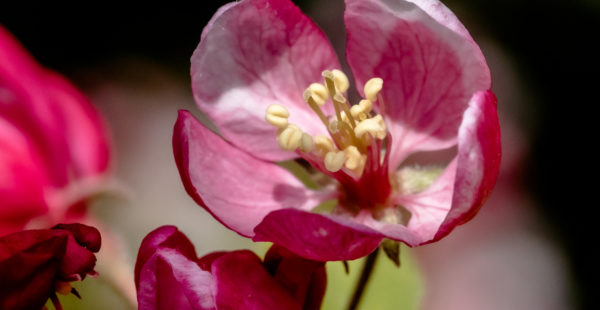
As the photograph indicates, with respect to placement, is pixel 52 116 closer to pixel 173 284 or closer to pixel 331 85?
pixel 331 85

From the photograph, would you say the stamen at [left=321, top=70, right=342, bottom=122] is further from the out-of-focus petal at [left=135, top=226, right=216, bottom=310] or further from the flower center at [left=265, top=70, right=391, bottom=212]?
the out-of-focus petal at [left=135, top=226, right=216, bottom=310]

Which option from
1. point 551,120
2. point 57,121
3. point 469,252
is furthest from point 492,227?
point 57,121

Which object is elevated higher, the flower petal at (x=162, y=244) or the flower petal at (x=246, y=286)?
the flower petal at (x=162, y=244)

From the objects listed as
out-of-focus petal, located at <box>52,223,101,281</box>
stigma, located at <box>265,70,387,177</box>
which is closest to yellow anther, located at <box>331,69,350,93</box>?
stigma, located at <box>265,70,387,177</box>

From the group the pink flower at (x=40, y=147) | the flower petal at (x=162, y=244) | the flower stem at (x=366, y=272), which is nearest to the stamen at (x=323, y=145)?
the flower stem at (x=366, y=272)

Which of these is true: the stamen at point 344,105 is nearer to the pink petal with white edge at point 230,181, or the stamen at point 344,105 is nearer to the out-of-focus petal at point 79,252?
the pink petal with white edge at point 230,181

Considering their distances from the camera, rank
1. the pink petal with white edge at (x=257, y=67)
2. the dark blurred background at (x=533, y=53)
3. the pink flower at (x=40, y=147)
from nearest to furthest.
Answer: the pink petal with white edge at (x=257, y=67)
the pink flower at (x=40, y=147)
the dark blurred background at (x=533, y=53)

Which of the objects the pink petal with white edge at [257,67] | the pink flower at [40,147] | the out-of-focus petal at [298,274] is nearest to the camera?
the out-of-focus petal at [298,274]
